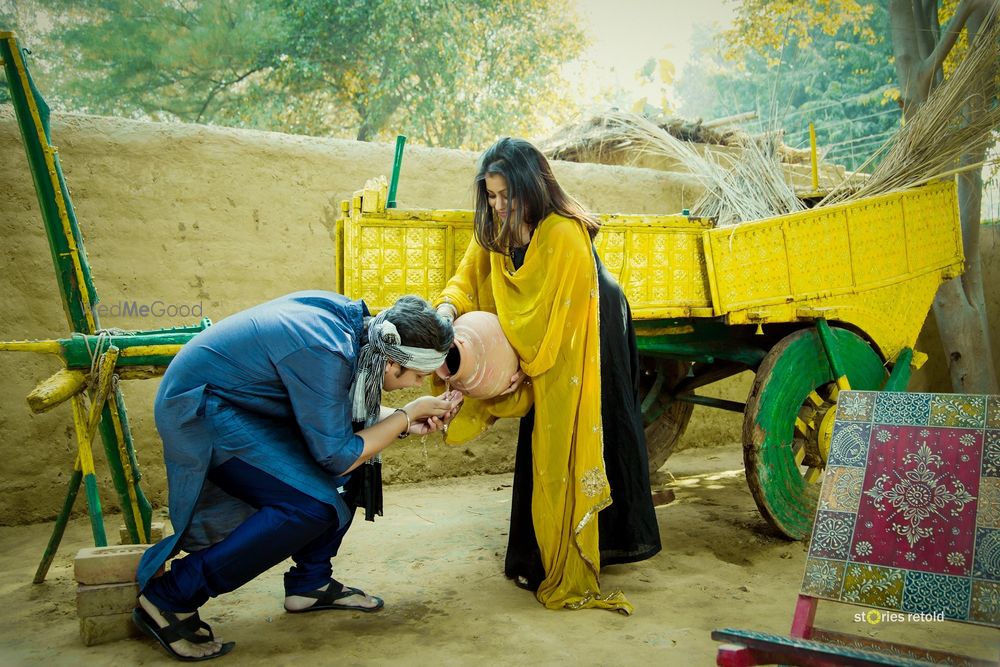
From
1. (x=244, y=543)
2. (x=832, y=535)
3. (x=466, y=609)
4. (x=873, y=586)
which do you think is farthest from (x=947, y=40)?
(x=244, y=543)

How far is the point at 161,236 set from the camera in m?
4.10

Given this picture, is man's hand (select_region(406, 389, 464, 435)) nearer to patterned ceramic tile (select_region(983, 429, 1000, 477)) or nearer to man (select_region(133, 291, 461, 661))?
man (select_region(133, 291, 461, 661))

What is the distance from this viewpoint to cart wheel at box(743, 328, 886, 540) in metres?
3.31

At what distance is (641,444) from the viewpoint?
295 cm

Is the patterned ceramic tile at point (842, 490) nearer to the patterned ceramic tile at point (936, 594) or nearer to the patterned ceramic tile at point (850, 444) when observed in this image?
the patterned ceramic tile at point (850, 444)

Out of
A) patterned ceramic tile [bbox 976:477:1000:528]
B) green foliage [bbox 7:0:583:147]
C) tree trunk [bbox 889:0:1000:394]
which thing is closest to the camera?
patterned ceramic tile [bbox 976:477:1000:528]

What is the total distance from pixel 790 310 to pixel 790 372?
10.6 inches

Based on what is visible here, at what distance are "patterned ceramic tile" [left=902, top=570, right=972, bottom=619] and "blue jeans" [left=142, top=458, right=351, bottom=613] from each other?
64.0 inches

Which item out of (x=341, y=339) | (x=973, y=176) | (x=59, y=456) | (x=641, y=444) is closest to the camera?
(x=341, y=339)

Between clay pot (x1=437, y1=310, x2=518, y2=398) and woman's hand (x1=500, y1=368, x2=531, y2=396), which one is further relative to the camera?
woman's hand (x1=500, y1=368, x2=531, y2=396)

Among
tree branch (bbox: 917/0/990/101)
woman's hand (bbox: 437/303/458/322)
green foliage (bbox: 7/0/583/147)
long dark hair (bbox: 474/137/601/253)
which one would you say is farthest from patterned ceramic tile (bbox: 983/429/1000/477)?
green foliage (bbox: 7/0/583/147)

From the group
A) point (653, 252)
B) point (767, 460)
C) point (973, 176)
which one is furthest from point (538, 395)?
point (973, 176)

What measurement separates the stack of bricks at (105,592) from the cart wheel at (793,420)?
2280mm

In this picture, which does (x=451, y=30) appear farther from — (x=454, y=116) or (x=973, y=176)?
(x=973, y=176)
